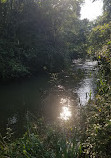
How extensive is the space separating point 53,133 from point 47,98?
3.92m

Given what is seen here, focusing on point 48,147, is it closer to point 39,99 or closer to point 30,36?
point 39,99

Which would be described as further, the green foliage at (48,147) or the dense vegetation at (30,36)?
the dense vegetation at (30,36)

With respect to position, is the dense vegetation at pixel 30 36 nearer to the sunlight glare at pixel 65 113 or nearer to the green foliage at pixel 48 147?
the sunlight glare at pixel 65 113

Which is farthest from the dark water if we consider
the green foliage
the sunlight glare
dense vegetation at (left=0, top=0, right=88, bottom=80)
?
dense vegetation at (left=0, top=0, right=88, bottom=80)

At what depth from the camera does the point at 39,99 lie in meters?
7.33

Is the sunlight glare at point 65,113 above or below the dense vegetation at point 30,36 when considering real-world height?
below

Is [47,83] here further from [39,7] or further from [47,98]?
[39,7]

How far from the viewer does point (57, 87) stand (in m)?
9.04

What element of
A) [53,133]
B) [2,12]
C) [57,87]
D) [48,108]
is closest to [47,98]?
[48,108]

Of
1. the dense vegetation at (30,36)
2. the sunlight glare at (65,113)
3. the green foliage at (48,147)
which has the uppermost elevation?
the dense vegetation at (30,36)

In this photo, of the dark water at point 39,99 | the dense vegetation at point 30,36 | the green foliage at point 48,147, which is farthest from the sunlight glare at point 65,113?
the dense vegetation at point 30,36

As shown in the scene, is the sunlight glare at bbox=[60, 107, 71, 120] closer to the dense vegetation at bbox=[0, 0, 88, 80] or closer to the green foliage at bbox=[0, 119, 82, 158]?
the green foliage at bbox=[0, 119, 82, 158]

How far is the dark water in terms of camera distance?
215 inches

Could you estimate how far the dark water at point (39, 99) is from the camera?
547cm
